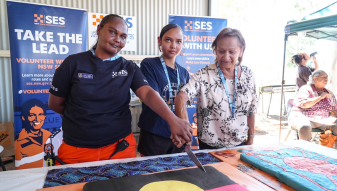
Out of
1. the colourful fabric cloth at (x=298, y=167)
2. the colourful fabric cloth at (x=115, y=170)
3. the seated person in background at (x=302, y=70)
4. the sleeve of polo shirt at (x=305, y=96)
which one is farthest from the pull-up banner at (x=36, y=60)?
the seated person in background at (x=302, y=70)

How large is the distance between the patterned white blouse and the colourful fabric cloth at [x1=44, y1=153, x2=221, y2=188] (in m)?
0.25

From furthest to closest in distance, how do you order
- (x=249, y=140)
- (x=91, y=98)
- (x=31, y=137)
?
1. (x=31, y=137)
2. (x=249, y=140)
3. (x=91, y=98)

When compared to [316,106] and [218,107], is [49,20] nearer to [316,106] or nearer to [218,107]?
[218,107]

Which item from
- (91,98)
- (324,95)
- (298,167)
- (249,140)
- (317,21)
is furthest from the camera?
(324,95)

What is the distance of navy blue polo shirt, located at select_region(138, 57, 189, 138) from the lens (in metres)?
1.78

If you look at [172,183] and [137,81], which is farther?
[137,81]

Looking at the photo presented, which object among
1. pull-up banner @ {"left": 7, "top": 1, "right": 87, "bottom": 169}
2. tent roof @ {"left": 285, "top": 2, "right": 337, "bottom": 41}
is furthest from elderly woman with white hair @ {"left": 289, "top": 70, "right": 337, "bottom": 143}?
pull-up banner @ {"left": 7, "top": 1, "right": 87, "bottom": 169}

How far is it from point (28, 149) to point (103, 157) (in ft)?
8.12

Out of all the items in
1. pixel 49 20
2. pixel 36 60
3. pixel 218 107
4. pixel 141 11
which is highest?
pixel 141 11

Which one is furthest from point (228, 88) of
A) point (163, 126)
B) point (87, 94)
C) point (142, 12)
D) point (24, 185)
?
point (142, 12)

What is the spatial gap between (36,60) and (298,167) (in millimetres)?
3585

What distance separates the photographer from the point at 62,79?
142cm

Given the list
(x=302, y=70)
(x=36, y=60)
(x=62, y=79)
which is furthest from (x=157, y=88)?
(x=302, y=70)

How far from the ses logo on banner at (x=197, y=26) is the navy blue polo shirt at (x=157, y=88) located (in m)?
2.39
